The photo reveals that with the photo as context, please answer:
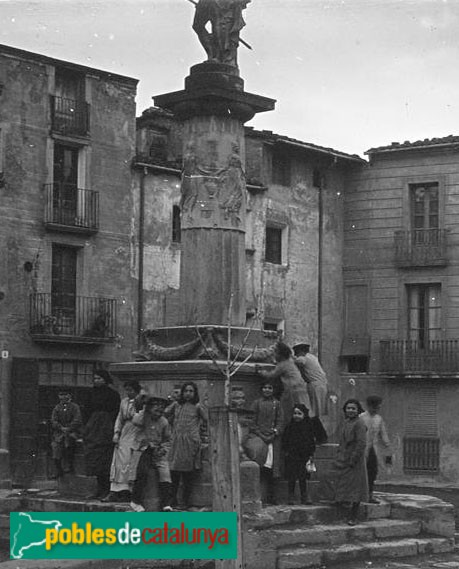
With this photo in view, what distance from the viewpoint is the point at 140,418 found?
14930mm

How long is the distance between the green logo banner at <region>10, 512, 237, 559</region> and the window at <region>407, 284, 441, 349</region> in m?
24.9

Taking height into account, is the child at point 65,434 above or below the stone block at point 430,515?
above

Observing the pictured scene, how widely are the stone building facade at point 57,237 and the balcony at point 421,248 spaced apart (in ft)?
26.8

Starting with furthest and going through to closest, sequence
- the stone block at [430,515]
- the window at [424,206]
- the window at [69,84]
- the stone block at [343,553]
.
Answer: the window at [424,206], the window at [69,84], the stone block at [430,515], the stone block at [343,553]

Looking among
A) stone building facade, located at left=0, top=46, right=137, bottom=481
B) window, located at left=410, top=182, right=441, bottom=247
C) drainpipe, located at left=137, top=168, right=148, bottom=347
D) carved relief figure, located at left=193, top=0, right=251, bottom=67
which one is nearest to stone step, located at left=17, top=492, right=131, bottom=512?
carved relief figure, located at left=193, top=0, right=251, bottom=67

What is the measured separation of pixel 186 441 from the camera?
49.0 ft

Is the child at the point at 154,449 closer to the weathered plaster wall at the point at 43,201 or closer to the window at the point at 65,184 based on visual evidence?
the weathered plaster wall at the point at 43,201

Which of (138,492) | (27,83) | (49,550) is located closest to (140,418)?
(138,492)

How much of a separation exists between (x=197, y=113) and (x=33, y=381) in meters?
14.6

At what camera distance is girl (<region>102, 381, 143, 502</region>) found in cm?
1491

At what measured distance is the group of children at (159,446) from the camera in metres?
14.8

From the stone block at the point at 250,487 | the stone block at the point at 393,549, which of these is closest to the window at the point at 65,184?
the stone block at the point at 250,487

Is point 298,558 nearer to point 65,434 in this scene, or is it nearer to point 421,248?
point 65,434

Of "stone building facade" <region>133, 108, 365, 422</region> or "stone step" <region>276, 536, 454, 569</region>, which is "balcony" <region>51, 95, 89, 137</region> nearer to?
"stone building facade" <region>133, 108, 365, 422</region>
